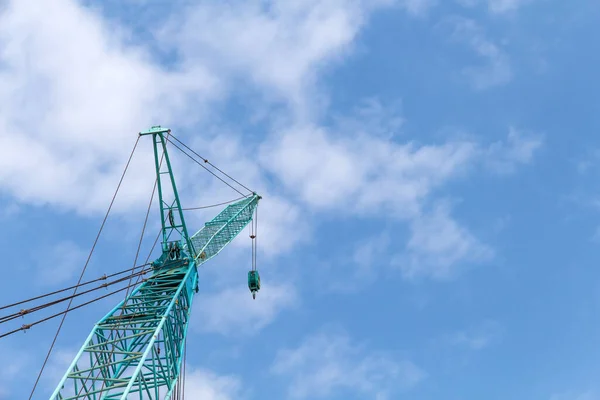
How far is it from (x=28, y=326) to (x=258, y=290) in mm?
30075

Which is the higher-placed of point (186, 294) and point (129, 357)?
point (186, 294)

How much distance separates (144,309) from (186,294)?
4.92 meters

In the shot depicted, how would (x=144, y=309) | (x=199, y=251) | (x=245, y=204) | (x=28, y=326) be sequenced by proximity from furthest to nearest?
1. (x=245, y=204)
2. (x=199, y=251)
3. (x=144, y=309)
4. (x=28, y=326)

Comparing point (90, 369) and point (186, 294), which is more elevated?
point (186, 294)

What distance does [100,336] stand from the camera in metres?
61.2

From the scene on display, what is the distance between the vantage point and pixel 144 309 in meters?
65.6

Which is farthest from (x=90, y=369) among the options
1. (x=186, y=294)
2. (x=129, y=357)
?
(x=186, y=294)

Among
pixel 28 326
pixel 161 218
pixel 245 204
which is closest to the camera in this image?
pixel 28 326

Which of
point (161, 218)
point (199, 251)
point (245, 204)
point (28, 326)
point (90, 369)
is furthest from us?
point (245, 204)

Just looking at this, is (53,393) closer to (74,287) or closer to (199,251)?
(74,287)

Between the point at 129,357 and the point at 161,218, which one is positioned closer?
the point at 129,357

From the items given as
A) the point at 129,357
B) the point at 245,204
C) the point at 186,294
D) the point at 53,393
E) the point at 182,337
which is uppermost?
the point at 245,204

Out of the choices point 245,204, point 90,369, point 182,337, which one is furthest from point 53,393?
point 245,204

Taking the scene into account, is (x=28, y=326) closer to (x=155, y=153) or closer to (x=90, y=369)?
(x=90, y=369)
